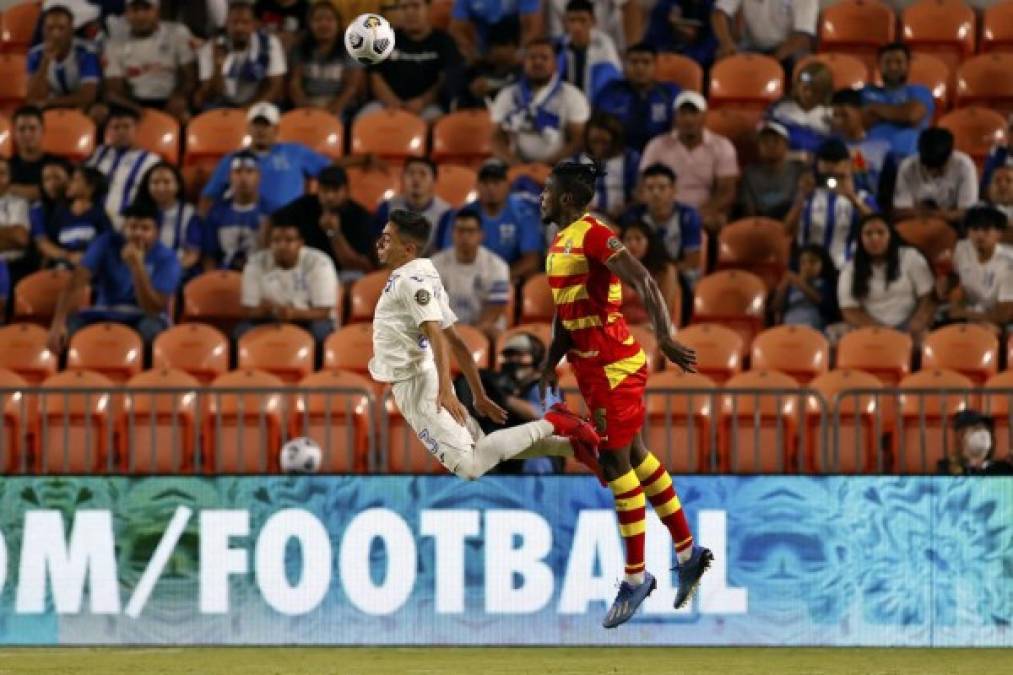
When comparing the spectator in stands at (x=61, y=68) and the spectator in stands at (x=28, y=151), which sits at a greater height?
the spectator in stands at (x=61, y=68)

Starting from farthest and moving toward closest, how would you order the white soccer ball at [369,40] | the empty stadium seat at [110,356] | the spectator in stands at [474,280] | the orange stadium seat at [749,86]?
1. the orange stadium seat at [749,86]
2. the spectator in stands at [474,280]
3. the empty stadium seat at [110,356]
4. the white soccer ball at [369,40]

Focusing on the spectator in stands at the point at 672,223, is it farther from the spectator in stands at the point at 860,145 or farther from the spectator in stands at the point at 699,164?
the spectator in stands at the point at 860,145

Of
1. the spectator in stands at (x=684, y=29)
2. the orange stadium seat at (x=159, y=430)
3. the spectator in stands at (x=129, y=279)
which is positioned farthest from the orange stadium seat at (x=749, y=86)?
the orange stadium seat at (x=159, y=430)

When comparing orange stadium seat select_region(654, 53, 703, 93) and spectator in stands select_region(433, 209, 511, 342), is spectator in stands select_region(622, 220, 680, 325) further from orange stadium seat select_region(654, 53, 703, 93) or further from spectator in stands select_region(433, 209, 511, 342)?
orange stadium seat select_region(654, 53, 703, 93)

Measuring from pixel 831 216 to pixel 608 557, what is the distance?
444 cm

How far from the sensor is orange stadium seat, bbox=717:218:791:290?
17219 millimetres

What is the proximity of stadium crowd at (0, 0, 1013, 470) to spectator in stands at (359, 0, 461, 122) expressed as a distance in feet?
0.07

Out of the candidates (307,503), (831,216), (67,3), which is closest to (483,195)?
(831,216)

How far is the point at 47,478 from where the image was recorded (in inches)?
542

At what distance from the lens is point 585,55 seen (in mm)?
18922

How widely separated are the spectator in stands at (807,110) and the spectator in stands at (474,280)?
3221mm

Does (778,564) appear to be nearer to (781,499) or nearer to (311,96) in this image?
(781,499)

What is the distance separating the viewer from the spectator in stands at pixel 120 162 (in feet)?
58.6

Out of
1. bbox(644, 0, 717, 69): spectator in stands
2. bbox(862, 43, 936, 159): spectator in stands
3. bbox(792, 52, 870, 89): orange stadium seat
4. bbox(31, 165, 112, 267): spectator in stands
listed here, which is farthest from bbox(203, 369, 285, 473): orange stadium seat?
bbox(792, 52, 870, 89): orange stadium seat
